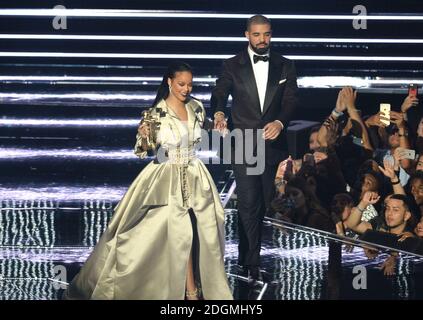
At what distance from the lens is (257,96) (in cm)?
666

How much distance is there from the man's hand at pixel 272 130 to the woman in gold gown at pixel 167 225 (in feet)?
1.71

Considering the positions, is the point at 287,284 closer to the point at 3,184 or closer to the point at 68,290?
the point at 68,290

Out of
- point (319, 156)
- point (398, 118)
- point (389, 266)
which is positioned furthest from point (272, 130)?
point (398, 118)

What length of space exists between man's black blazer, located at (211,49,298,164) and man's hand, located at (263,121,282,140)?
0.42 feet

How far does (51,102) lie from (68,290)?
3.21 metres

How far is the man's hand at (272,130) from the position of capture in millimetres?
6473

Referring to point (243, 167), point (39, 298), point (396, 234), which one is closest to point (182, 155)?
point (243, 167)

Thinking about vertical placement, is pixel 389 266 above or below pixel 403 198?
below

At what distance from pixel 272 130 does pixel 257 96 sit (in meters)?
0.28

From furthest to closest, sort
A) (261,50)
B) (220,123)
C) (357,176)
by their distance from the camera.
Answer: (357,176)
(261,50)
(220,123)

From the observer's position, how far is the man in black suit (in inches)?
259

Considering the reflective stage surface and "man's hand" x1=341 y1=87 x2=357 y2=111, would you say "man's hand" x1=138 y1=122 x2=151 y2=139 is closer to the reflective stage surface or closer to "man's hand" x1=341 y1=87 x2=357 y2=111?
the reflective stage surface

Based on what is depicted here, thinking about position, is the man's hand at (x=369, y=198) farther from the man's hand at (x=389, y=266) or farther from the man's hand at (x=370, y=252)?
the man's hand at (x=389, y=266)

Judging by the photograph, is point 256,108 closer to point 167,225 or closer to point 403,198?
point 167,225
